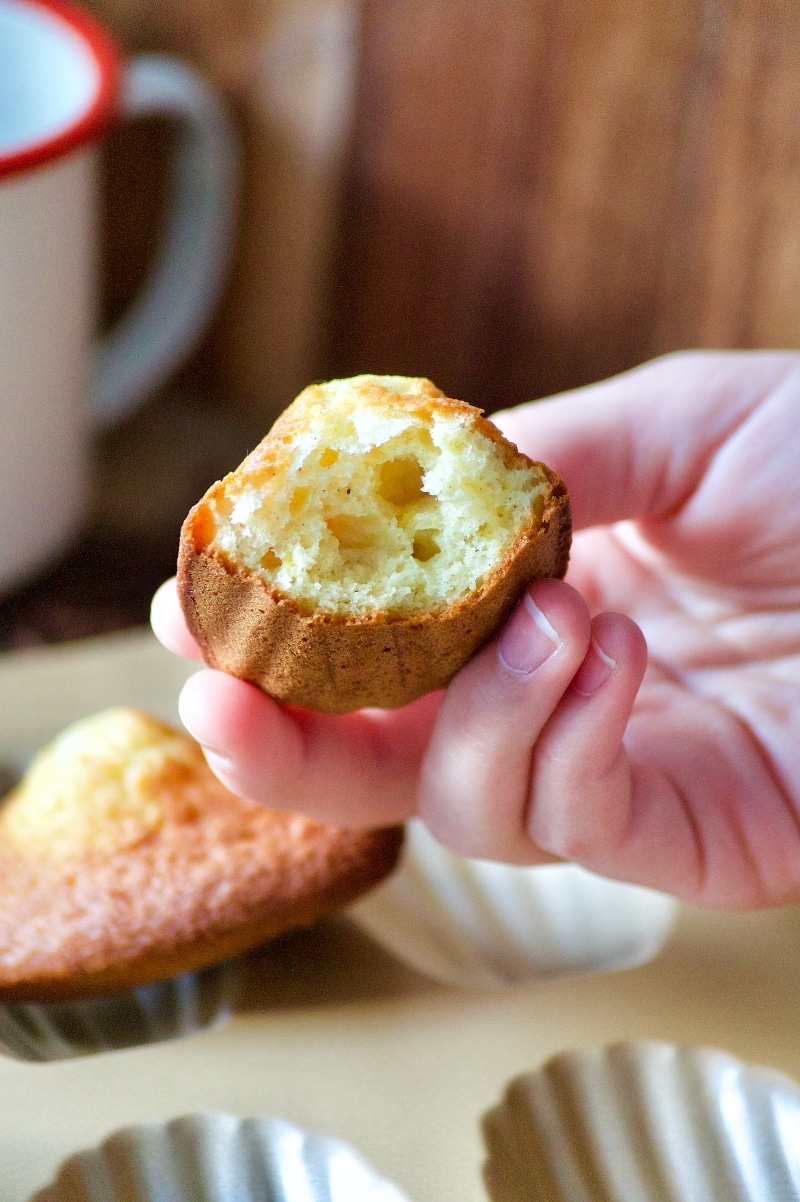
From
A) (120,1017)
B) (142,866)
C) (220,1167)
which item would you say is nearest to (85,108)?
(142,866)

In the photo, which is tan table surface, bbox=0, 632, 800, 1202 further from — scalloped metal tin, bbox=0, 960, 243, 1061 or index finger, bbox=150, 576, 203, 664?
index finger, bbox=150, 576, 203, 664

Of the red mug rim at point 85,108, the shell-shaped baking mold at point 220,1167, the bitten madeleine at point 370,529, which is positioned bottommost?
the shell-shaped baking mold at point 220,1167

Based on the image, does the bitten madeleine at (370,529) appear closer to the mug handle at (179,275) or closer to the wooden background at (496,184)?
the wooden background at (496,184)

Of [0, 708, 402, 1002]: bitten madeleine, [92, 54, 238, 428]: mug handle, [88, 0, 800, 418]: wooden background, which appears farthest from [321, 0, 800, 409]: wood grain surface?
[0, 708, 402, 1002]: bitten madeleine

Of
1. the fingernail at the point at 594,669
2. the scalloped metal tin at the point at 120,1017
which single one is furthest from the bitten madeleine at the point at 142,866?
the fingernail at the point at 594,669

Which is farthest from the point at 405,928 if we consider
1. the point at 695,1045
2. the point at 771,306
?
the point at 771,306

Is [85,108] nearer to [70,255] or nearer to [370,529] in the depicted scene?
[70,255]
